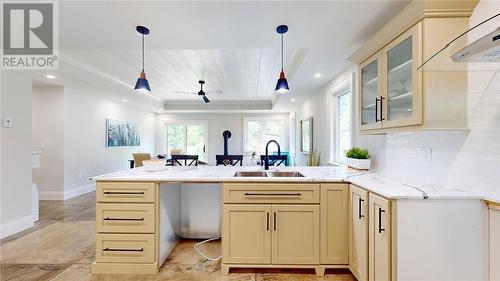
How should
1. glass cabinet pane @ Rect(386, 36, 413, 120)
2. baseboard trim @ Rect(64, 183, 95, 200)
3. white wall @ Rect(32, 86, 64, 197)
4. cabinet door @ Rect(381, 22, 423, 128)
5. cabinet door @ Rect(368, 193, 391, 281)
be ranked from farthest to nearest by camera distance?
1. baseboard trim @ Rect(64, 183, 95, 200)
2. white wall @ Rect(32, 86, 64, 197)
3. glass cabinet pane @ Rect(386, 36, 413, 120)
4. cabinet door @ Rect(381, 22, 423, 128)
5. cabinet door @ Rect(368, 193, 391, 281)

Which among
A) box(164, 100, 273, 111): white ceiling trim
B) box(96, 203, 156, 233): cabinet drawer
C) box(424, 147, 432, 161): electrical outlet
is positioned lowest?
box(96, 203, 156, 233): cabinet drawer

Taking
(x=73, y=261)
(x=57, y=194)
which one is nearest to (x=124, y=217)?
(x=73, y=261)

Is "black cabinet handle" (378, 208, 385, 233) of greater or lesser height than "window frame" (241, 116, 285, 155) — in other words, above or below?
below

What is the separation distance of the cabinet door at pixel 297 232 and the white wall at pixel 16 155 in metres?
3.34

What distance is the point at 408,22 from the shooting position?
5.38 ft

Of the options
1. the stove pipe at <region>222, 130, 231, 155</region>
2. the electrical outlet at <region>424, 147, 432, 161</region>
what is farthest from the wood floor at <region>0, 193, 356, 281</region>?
the stove pipe at <region>222, 130, 231, 155</region>

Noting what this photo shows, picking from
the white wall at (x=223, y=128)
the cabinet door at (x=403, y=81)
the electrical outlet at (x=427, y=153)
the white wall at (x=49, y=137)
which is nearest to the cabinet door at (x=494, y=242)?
the electrical outlet at (x=427, y=153)

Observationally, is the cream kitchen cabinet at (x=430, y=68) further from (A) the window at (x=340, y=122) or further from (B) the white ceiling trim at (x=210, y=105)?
(B) the white ceiling trim at (x=210, y=105)

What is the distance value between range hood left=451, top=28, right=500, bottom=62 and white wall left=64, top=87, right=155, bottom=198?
5.90 metres

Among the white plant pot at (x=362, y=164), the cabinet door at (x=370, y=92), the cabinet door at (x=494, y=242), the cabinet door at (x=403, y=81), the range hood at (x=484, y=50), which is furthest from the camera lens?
the white plant pot at (x=362, y=164)

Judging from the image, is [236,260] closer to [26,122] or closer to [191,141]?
[26,122]

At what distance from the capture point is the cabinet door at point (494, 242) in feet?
4.42

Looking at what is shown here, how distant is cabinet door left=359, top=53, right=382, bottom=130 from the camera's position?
201cm

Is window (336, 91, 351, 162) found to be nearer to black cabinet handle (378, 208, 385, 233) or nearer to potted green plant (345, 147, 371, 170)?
potted green plant (345, 147, 371, 170)
